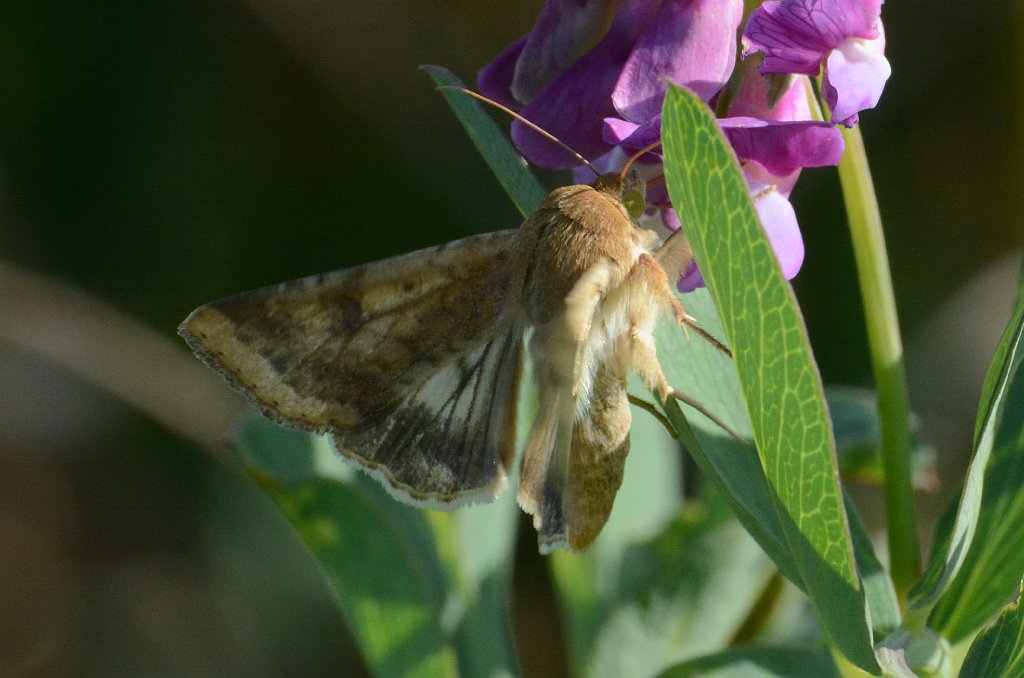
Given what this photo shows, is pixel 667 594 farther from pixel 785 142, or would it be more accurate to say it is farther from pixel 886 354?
pixel 785 142

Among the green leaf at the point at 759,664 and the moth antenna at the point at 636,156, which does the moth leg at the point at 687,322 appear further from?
the green leaf at the point at 759,664

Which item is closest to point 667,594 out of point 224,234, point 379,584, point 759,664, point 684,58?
point 759,664

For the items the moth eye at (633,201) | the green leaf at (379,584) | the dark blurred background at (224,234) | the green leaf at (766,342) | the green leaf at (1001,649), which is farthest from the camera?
the dark blurred background at (224,234)

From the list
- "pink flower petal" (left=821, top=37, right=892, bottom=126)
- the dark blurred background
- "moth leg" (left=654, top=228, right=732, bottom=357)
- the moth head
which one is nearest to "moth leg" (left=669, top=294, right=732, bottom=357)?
"moth leg" (left=654, top=228, right=732, bottom=357)

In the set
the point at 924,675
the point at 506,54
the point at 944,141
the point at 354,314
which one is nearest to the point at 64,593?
the point at 354,314

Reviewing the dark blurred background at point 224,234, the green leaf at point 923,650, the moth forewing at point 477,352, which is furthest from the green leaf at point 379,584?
the dark blurred background at point 224,234

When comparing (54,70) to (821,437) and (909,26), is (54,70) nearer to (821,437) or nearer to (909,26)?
(909,26)

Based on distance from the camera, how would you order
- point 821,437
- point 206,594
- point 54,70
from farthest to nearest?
1. point 54,70
2. point 206,594
3. point 821,437
